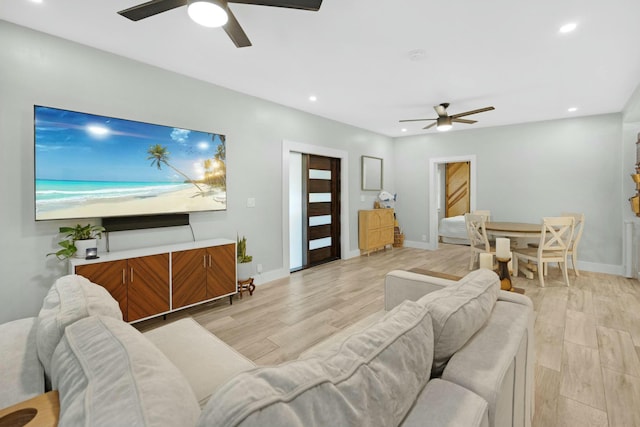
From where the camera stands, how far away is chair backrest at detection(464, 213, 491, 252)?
4.37 meters

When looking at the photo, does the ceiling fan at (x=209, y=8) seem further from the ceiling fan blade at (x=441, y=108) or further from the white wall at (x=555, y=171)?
the white wall at (x=555, y=171)

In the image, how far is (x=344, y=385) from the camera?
2.14ft

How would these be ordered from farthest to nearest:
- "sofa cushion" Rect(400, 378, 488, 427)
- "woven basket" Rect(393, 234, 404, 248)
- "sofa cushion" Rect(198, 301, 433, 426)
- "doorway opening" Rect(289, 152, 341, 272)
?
"woven basket" Rect(393, 234, 404, 248) < "doorway opening" Rect(289, 152, 341, 272) < "sofa cushion" Rect(400, 378, 488, 427) < "sofa cushion" Rect(198, 301, 433, 426)

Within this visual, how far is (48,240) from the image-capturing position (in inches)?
98.6

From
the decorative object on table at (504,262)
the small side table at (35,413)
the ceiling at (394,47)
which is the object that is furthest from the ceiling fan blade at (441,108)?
the small side table at (35,413)

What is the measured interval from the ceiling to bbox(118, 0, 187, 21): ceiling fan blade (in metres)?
0.43

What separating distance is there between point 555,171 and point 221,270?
18.5ft

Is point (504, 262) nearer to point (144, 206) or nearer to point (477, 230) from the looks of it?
point (477, 230)

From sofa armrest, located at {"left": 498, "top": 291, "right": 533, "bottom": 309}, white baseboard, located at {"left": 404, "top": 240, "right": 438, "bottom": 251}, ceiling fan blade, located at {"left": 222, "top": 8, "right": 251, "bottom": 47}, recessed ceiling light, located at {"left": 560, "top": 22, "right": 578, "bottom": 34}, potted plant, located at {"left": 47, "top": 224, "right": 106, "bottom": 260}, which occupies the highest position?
recessed ceiling light, located at {"left": 560, "top": 22, "right": 578, "bottom": 34}

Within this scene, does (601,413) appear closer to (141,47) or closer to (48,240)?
(48,240)

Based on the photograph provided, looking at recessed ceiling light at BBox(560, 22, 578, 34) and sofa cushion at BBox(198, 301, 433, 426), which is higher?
recessed ceiling light at BBox(560, 22, 578, 34)

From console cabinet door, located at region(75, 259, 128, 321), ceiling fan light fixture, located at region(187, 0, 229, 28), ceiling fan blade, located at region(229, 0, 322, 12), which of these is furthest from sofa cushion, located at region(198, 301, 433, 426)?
console cabinet door, located at region(75, 259, 128, 321)

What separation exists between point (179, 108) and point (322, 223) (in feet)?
9.76

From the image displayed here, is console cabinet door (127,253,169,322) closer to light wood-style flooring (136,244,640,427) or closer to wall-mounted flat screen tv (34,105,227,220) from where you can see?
light wood-style flooring (136,244,640,427)
